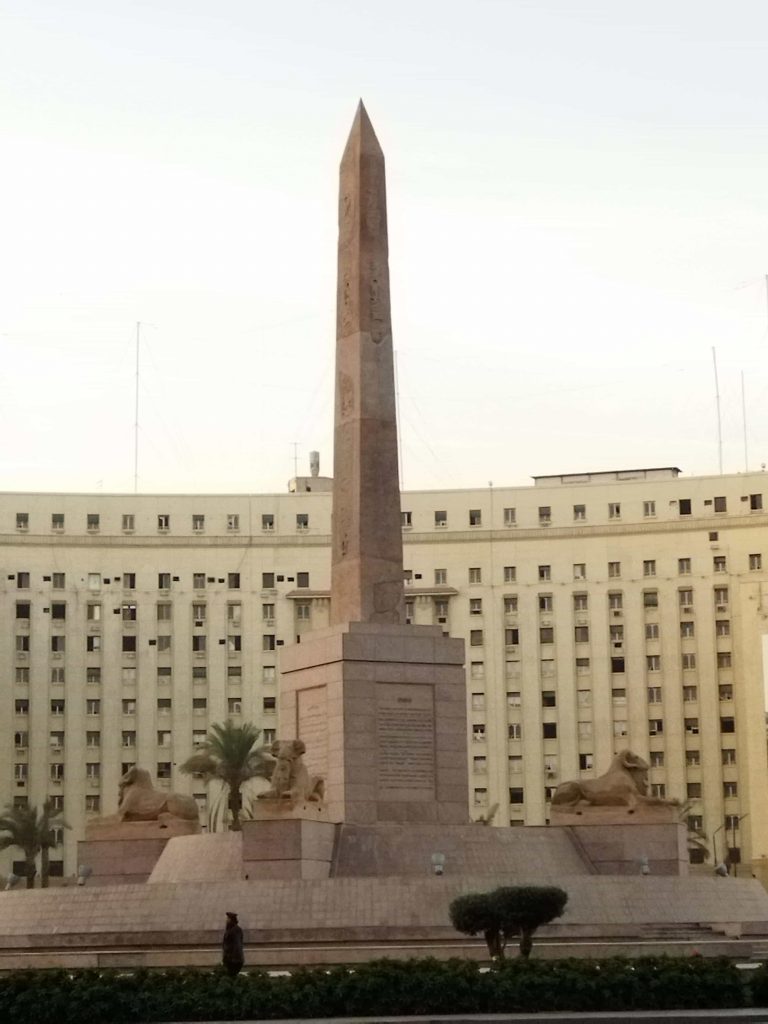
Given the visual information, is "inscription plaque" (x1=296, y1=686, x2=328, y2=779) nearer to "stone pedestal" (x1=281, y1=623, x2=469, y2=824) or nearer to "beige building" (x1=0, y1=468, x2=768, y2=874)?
"stone pedestal" (x1=281, y1=623, x2=469, y2=824)

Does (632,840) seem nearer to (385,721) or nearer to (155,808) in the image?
(385,721)

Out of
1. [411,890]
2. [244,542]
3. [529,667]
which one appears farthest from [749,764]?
[411,890]

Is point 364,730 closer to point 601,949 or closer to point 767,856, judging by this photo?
point 601,949

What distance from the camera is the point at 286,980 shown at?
2255 cm

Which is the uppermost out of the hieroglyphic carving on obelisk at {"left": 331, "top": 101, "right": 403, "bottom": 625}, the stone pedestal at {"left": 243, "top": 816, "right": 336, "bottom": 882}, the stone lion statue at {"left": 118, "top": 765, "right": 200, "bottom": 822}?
the hieroglyphic carving on obelisk at {"left": 331, "top": 101, "right": 403, "bottom": 625}

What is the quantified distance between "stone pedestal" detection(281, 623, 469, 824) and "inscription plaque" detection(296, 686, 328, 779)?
2 centimetres

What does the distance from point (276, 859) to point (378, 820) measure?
107 inches

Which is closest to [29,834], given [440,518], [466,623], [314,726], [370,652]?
[466,623]

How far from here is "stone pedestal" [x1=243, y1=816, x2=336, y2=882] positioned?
3516 centimetres

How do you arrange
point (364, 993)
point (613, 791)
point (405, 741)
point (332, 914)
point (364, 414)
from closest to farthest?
point (364, 993), point (332, 914), point (405, 741), point (364, 414), point (613, 791)

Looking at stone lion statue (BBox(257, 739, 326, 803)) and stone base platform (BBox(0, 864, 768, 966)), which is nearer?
stone base platform (BBox(0, 864, 768, 966))

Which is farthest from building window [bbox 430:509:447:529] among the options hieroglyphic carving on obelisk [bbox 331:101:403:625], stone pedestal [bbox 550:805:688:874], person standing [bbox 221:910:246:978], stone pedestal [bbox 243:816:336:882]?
person standing [bbox 221:910:246:978]

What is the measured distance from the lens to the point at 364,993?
2223 cm

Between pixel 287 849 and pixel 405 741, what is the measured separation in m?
3.91
